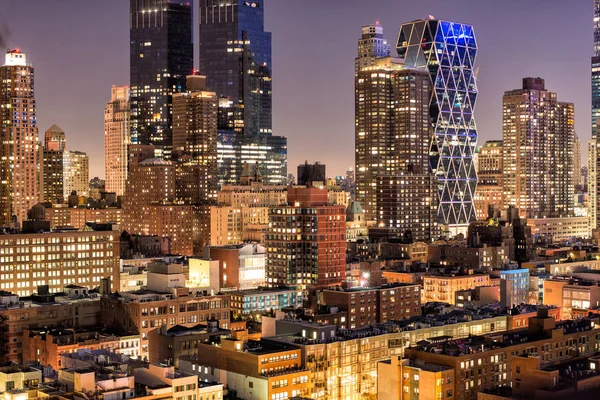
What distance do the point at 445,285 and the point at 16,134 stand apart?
9724 centimetres

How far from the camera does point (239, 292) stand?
413ft

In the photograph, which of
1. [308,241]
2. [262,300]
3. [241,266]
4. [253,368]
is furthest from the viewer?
[241,266]

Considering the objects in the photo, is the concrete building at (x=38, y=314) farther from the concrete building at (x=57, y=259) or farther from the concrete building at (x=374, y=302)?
the concrete building at (x=374, y=302)

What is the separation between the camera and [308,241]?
451 ft

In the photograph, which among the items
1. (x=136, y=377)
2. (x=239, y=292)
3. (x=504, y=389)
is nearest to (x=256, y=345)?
(x=136, y=377)

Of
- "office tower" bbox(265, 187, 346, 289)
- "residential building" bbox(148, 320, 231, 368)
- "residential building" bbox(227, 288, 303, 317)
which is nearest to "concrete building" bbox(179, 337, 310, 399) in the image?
"residential building" bbox(148, 320, 231, 368)

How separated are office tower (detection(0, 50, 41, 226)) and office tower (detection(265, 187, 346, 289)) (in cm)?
7370

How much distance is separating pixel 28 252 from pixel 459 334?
6361cm

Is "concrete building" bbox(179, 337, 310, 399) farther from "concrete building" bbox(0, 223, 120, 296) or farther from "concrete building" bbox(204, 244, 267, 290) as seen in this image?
"concrete building" bbox(204, 244, 267, 290)

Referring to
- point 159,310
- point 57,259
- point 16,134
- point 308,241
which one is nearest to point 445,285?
point 308,241

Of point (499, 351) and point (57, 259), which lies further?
point (57, 259)

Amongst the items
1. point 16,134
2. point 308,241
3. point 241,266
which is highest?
point 16,134

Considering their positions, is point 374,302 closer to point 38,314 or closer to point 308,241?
point 308,241

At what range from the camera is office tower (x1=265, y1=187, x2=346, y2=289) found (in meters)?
136
